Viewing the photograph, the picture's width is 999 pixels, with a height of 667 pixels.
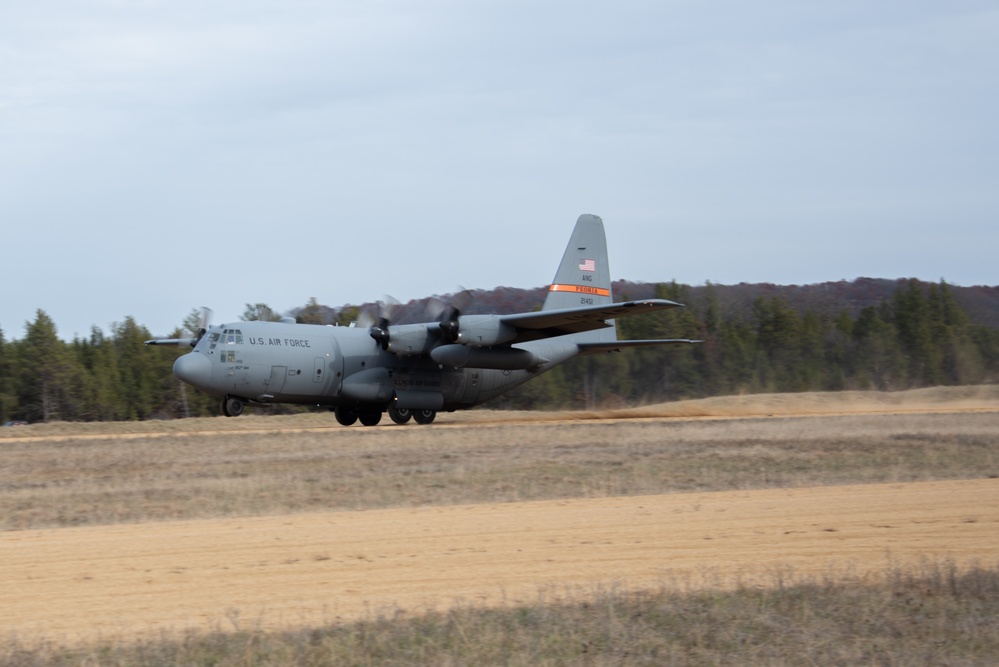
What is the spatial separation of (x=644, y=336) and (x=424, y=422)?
25172mm

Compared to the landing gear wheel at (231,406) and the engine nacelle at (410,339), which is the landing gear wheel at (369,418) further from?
the landing gear wheel at (231,406)

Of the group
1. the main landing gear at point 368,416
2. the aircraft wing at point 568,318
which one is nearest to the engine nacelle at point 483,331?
the aircraft wing at point 568,318

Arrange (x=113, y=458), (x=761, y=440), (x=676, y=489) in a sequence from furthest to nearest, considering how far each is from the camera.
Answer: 1. (x=761, y=440)
2. (x=113, y=458)
3. (x=676, y=489)

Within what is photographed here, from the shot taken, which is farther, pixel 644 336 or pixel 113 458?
pixel 644 336

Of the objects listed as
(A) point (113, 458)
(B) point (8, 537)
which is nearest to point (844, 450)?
(A) point (113, 458)

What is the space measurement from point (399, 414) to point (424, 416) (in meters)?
1.10

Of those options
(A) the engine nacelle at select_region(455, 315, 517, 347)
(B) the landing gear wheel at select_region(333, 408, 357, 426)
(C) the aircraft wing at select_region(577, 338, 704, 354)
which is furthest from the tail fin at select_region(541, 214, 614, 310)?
(B) the landing gear wheel at select_region(333, 408, 357, 426)

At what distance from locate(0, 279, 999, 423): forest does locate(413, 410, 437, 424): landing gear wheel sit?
10.4 meters

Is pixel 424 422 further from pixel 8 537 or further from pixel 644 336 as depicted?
pixel 644 336

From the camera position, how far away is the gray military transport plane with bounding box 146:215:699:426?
1141 inches

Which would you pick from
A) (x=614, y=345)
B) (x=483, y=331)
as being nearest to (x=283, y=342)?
(x=483, y=331)

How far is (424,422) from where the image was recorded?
33.4 metres

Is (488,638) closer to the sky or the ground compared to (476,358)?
closer to the ground

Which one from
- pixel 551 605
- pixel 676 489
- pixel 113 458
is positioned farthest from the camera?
pixel 113 458
